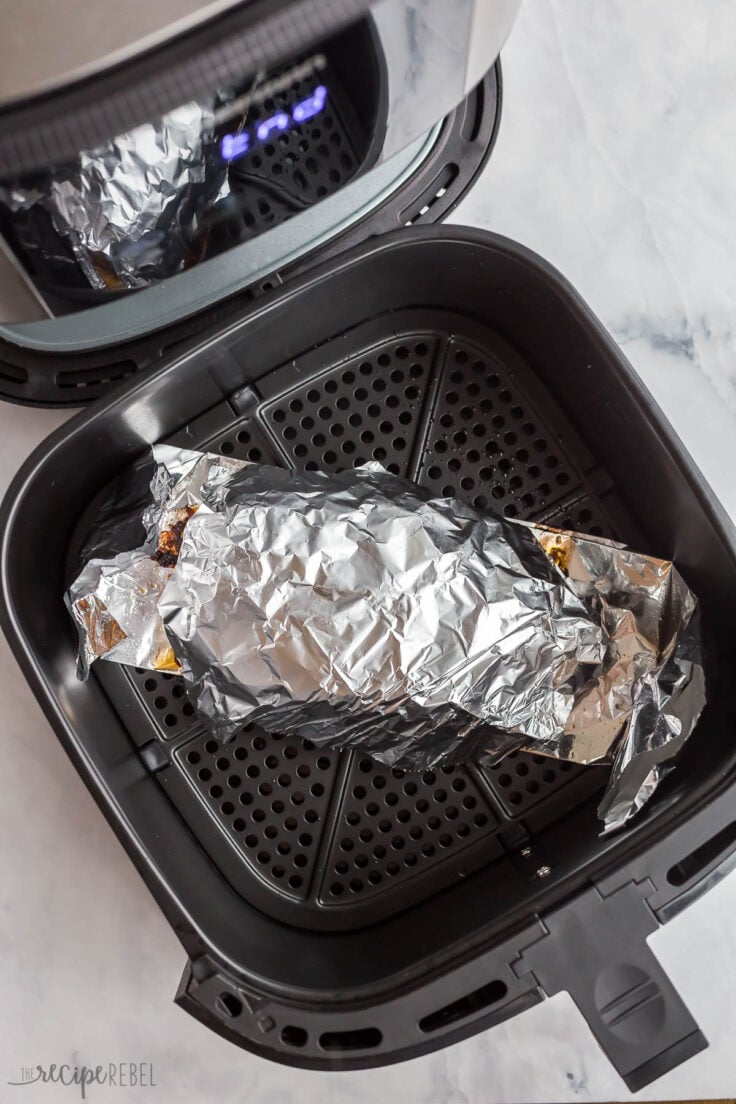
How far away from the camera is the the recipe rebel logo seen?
0.59m

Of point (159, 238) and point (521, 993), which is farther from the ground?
point (159, 238)

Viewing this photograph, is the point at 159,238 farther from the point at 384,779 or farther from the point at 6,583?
the point at 384,779

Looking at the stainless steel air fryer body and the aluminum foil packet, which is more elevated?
the stainless steel air fryer body

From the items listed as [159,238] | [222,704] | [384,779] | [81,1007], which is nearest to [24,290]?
[159,238]

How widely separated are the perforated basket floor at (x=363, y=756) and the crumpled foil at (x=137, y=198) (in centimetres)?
16

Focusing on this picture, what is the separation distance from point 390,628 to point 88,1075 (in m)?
0.37

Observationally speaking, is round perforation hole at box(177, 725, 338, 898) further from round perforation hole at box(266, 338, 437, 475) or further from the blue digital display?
the blue digital display

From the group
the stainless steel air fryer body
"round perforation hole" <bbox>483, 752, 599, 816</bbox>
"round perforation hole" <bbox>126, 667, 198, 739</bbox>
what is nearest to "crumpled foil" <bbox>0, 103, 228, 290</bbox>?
the stainless steel air fryer body

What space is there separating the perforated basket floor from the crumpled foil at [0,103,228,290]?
156 mm

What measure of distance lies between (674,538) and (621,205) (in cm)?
26

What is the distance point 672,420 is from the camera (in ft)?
2.10

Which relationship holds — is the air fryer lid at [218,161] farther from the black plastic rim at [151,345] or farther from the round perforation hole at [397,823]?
the round perforation hole at [397,823]

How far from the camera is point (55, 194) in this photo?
0.36 meters

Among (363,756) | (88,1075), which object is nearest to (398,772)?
(363,756)
